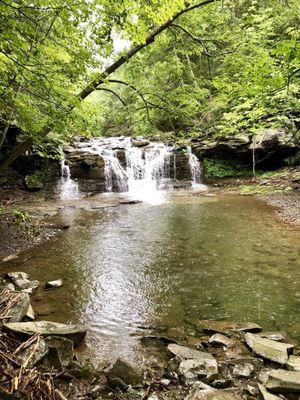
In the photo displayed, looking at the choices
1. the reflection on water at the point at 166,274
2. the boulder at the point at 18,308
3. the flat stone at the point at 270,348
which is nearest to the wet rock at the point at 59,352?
the reflection on water at the point at 166,274

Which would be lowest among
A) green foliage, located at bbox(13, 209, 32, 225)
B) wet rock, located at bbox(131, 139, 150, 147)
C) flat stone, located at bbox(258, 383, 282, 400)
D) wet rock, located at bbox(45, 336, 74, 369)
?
flat stone, located at bbox(258, 383, 282, 400)

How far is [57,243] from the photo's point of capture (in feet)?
28.6

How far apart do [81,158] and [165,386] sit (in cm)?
1752

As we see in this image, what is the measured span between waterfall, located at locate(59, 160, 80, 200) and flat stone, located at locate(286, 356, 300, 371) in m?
16.2

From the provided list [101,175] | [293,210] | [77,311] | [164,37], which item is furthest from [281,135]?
[77,311]

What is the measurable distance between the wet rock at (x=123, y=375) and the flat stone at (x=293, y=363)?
5.17ft

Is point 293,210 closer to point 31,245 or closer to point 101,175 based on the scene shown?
point 31,245

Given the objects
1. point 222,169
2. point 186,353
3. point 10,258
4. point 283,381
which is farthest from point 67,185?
point 283,381

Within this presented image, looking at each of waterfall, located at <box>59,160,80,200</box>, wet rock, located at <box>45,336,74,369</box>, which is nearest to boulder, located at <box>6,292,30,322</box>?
wet rock, located at <box>45,336,74,369</box>

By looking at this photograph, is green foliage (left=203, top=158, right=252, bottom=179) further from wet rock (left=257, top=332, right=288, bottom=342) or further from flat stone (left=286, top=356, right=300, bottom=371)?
flat stone (left=286, top=356, right=300, bottom=371)

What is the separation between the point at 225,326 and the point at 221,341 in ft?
1.53

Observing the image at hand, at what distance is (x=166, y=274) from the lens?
6.36m

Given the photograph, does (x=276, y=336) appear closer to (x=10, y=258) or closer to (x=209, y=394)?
(x=209, y=394)

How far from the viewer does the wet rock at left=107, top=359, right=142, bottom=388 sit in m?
2.99
